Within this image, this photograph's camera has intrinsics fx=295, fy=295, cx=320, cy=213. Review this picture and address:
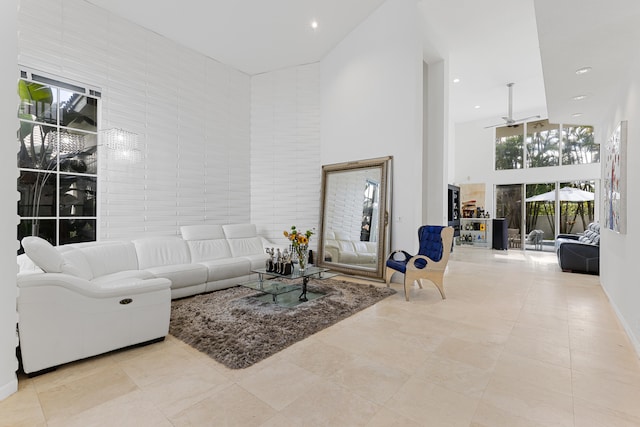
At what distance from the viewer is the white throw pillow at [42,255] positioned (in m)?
2.33

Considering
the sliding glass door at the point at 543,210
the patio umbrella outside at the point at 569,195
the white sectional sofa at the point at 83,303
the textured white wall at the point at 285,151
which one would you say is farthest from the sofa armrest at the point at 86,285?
the patio umbrella outside at the point at 569,195

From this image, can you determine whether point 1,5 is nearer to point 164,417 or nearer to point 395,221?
point 164,417

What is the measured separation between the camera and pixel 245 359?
234 centimetres

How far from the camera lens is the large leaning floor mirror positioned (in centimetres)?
504

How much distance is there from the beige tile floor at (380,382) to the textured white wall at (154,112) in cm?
294

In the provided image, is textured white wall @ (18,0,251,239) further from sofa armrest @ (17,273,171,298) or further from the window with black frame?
sofa armrest @ (17,273,171,298)

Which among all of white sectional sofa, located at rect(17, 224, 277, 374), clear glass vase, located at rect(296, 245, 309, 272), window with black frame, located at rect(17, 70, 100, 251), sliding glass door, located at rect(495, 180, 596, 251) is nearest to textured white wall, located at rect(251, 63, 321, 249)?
clear glass vase, located at rect(296, 245, 309, 272)

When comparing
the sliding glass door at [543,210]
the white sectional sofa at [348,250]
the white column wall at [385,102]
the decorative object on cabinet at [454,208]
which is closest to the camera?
the white column wall at [385,102]

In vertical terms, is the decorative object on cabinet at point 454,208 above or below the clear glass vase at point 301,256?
above

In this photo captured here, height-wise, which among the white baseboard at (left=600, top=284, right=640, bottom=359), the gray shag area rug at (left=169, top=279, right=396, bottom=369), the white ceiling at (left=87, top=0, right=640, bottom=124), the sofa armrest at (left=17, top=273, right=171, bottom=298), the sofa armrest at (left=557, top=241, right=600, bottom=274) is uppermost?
the white ceiling at (left=87, top=0, right=640, bottom=124)

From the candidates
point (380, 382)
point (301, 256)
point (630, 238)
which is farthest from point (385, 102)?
point (380, 382)

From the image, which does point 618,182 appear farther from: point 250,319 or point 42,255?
point 42,255

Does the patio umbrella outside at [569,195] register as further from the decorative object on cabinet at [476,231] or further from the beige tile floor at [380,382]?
the beige tile floor at [380,382]

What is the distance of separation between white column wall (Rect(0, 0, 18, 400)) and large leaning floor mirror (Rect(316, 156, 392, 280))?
4.24m
